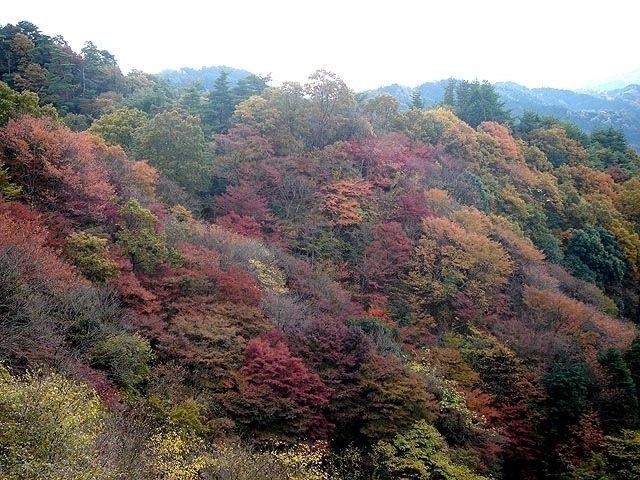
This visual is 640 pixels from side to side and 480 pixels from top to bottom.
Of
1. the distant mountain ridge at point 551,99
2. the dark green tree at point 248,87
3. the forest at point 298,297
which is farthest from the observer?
the distant mountain ridge at point 551,99

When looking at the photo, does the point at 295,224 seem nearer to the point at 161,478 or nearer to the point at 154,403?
the point at 154,403

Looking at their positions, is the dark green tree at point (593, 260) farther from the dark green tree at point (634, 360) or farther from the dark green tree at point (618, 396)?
the dark green tree at point (618, 396)

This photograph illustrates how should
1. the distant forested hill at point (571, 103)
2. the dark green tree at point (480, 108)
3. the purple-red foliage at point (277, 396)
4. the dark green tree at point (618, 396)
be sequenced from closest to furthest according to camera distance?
1. the purple-red foliage at point (277, 396)
2. the dark green tree at point (618, 396)
3. the dark green tree at point (480, 108)
4. the distant forested hill at point (571, 103)

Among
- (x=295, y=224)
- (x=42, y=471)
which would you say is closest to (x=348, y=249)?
(x=295, y=224)

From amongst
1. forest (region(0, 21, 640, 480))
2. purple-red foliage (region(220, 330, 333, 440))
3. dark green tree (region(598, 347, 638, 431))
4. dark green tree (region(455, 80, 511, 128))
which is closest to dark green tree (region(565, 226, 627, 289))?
forest (region(0, 21, 640, 480))

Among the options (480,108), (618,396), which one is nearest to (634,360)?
(618,396)

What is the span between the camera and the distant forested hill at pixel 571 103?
4296 inches

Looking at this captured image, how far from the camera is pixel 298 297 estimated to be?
23.1 metres

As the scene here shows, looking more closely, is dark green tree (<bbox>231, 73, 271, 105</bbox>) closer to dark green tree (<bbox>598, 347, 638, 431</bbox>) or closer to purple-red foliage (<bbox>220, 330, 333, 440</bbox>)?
purple-red foliage (<bbox>220, 330, 333, 440</bbox>)

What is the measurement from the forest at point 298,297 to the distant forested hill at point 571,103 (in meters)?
64.6

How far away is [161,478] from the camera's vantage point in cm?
1095

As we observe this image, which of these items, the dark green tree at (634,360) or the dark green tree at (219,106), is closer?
the dark green tree at (634,360)

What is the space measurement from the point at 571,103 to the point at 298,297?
147 meters

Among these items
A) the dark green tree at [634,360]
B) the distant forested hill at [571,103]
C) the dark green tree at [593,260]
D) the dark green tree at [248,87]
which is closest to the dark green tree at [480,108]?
the dark green tree at [593,260]
